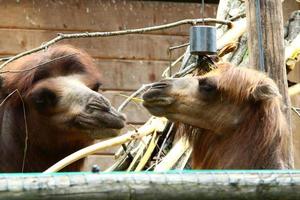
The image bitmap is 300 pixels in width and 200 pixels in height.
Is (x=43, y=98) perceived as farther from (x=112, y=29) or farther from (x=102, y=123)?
(x=112, y=29)

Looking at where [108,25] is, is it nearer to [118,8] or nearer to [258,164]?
[118,8]

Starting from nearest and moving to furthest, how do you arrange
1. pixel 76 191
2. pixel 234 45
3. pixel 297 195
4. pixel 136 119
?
pixel 76 191 → pixel 297 195 → pixel 234 45 → pixel 136 119

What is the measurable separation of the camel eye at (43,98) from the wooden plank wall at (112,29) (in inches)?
201

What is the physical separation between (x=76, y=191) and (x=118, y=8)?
27.5 ft

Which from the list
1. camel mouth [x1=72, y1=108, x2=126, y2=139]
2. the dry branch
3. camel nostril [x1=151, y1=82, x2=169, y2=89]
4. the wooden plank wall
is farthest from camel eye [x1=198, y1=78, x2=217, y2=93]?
the wooden plank wall

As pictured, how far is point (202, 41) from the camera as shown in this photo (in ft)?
20.0

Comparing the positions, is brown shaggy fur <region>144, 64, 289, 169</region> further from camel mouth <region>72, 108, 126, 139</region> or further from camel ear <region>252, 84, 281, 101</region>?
camel mouth <region>72, 108, 126, 139</region>

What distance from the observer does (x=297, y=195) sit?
324cm

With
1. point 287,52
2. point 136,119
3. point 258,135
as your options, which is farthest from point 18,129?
point 136,119

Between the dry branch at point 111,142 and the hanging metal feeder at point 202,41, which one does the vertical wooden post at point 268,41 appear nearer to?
the hanging metal feeder at point 202,41

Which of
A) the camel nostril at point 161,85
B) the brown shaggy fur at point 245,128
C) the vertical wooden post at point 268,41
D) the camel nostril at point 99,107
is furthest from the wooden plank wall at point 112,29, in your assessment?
the camel nostril at point 99,107

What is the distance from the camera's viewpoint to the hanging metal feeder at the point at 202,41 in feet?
19.9

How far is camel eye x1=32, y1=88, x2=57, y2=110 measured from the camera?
5.84m

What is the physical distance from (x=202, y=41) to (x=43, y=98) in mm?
1030
